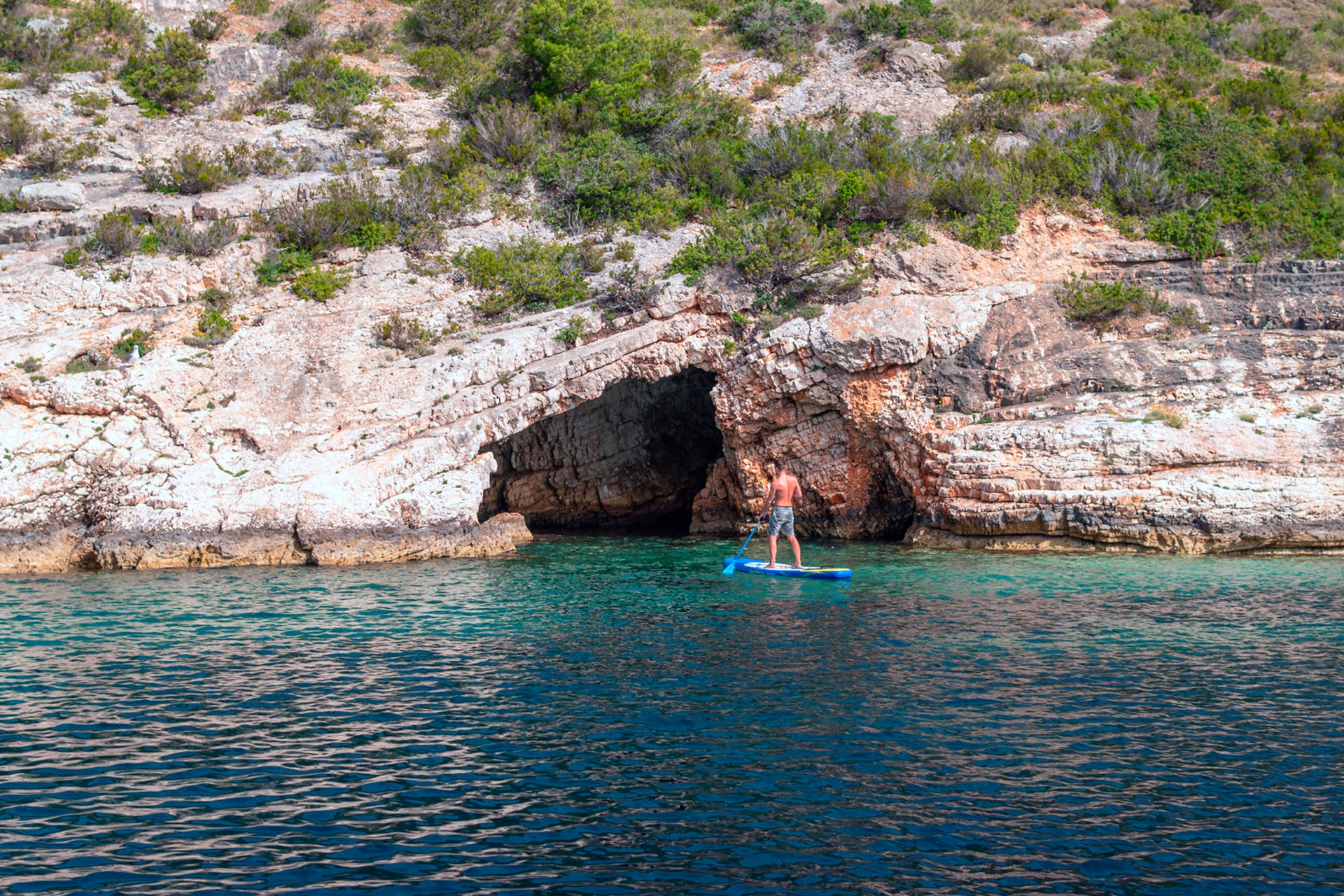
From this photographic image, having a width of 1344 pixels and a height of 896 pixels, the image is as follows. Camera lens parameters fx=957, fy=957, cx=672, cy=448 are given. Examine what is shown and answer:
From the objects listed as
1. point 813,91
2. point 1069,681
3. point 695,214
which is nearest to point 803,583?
point 1069,681

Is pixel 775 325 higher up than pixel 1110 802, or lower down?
higher up

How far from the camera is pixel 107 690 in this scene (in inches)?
404

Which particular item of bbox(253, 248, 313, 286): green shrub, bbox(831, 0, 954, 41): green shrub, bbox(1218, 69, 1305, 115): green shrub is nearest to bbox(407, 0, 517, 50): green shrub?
bbox(831, 0, 954, 41): green shrub

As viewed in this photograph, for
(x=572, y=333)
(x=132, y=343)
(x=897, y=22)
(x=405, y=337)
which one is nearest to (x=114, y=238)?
(x=132, y=343)

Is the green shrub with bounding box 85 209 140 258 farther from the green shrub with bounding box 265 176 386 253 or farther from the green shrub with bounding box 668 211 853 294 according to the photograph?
the green shrub with bounding box 668 211 853 294

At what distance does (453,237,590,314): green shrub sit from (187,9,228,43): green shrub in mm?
16304

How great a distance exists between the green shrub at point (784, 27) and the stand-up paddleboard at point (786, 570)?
22.9 metres

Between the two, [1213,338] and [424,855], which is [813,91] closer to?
[1213,338]

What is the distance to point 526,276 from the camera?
23.5 meters

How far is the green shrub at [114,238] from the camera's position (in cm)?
2296

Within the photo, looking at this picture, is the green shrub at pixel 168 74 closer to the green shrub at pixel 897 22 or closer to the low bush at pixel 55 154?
the low bush at pixel 55 154

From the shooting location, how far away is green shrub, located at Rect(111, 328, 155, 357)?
20.8 meters

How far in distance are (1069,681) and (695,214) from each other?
18.3 m

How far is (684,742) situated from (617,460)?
18075 millimetres
